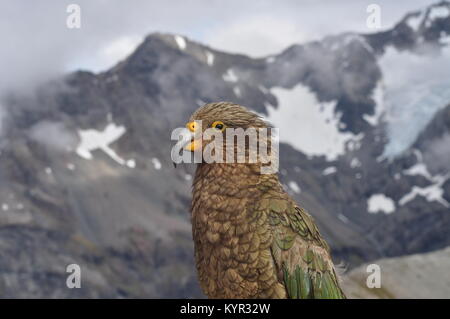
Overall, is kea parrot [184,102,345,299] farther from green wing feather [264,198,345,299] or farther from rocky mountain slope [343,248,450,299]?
rocky mountain slope [343,248,450,299]

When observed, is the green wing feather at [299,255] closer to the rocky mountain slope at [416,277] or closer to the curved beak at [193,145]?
the curved beak at [193,145]

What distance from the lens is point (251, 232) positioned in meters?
7.23

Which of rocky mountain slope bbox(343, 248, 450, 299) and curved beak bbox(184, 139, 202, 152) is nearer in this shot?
curved beak bbox(184, 139, 202, 152)

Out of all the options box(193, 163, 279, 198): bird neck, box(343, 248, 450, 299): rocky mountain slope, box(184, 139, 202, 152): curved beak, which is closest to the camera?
box(184, 139, 202, 152): curved beak

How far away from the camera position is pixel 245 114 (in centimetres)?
721

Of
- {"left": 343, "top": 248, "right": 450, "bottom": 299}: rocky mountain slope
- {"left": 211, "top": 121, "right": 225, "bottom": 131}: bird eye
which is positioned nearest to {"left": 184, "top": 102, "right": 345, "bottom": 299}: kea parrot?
{"left": 211, "top": 121, "right": 225, "bottom": 131}: bird eye

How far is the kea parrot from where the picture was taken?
717 centimetres

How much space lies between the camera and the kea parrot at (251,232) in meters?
7.17
